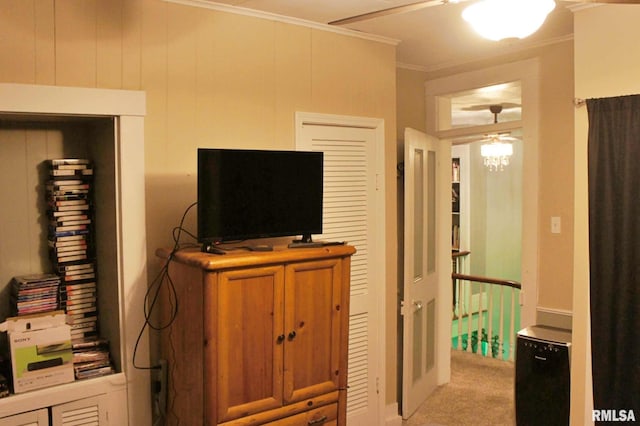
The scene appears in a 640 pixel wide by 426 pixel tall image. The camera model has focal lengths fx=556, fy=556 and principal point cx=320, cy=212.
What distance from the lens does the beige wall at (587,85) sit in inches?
110

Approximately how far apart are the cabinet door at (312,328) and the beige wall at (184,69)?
2.28 feet

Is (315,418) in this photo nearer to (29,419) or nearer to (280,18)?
(29,419)

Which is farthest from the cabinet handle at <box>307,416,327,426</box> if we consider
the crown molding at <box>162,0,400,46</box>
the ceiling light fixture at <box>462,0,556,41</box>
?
the crown molding at <box>162,0,400,46</box>

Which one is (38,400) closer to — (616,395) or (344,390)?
(344,390)

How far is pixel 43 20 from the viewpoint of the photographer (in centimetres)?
245

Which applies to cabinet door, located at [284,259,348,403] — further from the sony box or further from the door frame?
the door frame

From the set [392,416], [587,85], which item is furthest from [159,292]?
[587,85]

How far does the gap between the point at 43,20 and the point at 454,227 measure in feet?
19.8

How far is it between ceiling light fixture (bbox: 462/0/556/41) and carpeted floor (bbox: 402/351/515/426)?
2.57 meters

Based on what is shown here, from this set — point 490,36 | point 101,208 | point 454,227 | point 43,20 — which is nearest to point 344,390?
point 101,208

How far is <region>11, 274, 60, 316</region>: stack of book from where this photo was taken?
260 centimetres

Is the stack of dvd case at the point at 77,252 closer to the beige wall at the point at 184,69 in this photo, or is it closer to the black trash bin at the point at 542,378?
the beige wall at the point at 184,69

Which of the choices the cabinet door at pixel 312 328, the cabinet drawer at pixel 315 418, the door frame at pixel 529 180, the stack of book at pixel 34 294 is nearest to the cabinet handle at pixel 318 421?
the cabinet drawer at pixel 315 418

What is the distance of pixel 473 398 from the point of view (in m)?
4.34
